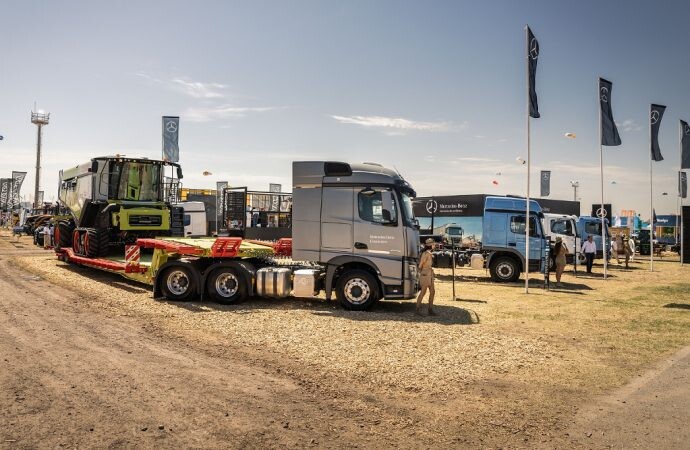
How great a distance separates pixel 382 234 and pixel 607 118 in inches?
495

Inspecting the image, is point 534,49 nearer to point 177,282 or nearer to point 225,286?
point 225,286

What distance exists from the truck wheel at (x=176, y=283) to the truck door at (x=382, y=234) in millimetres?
4023

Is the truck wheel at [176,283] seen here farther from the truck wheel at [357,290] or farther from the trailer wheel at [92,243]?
the trailer wheel at [92,243]

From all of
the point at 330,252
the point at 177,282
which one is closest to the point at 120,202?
the point at 177,282

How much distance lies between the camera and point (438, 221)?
27.8 meters

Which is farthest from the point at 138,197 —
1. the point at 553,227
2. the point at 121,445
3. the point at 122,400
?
the point at 553,227

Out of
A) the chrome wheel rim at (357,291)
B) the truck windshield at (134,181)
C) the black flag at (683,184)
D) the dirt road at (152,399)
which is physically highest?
the black flag at (683,184)

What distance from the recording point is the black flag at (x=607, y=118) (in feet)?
62.7

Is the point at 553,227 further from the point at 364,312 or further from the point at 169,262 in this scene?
the point at 169,262

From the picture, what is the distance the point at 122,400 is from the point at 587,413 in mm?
5004

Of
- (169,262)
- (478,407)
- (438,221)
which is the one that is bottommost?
(478,407)

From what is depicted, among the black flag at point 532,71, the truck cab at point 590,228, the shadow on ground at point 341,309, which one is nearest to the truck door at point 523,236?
the black flag at point 532,71

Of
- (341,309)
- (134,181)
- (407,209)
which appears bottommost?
(341,309)

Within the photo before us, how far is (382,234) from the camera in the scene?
37.4 ft
